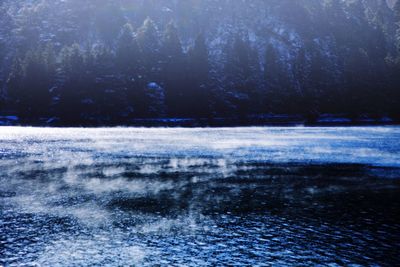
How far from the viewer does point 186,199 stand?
3697 cm

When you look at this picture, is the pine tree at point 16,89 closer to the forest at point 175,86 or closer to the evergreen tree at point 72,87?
the forest at point 175,86

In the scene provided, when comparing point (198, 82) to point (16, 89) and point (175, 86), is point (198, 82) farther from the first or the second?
point (16, 89)

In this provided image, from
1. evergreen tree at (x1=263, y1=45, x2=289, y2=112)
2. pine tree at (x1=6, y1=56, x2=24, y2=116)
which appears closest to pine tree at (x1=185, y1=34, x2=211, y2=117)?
evergreen tree at (x1=263, y1=45, x2=289, y2=112)

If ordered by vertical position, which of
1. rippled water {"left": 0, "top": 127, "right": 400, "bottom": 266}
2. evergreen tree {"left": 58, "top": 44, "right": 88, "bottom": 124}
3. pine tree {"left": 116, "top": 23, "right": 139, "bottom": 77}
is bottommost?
rippled water {"left": 0, "top": 127, "right": 400, "bottom": 266}

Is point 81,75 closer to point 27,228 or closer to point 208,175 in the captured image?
point 208,175

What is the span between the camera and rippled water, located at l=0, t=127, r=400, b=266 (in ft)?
76.4

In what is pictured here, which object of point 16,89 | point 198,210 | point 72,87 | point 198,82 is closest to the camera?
point 198,210

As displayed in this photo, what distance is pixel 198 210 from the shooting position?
33.2m

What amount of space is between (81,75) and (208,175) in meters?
127

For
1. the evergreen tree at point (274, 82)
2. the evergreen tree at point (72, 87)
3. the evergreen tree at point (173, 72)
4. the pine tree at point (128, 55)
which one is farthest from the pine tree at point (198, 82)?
the evergreen tree at point (72, 87)

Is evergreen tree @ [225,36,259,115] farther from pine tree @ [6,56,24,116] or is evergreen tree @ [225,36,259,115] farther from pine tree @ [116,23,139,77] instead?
pine tree @ [6,56,24,116]

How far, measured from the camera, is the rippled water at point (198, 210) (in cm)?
2329

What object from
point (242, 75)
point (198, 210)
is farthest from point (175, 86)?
point (198, 210)

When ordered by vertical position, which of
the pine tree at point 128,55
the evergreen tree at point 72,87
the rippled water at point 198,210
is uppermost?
the pine tree at point 128,55
